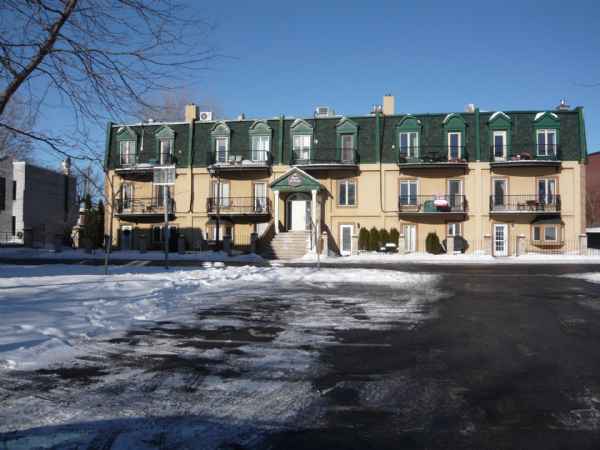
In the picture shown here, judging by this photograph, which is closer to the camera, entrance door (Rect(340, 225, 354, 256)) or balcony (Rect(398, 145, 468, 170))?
balcony (Rect(398, 145, 468, 170))

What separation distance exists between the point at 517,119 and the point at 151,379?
32420 millimetres

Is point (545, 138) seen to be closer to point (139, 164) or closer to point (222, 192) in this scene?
point (222, 192)

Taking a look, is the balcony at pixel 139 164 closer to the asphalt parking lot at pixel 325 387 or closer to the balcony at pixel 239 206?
the balcony at pixel 239 206

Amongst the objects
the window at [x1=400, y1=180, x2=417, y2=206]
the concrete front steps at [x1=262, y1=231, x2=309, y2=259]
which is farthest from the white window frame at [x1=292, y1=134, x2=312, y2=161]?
the window at [x1=400, y1=180, x2=417, y2=206]

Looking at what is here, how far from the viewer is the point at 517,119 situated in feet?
104

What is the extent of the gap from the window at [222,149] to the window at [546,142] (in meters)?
21.1

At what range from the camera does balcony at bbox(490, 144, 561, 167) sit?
30422mm

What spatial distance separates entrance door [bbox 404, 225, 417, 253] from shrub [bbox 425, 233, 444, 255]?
1.03 m

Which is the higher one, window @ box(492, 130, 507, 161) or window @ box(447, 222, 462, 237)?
window @ box(492, 130, 507, 161)

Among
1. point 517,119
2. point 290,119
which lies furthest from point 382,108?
point 517,119

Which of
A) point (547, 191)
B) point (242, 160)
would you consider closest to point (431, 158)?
point (547, 191)

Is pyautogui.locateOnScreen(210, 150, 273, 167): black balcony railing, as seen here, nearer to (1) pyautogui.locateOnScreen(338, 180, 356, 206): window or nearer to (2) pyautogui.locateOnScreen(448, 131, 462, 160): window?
(1) pyautogui.locateOnScreen(338, 180, 356, 206): window

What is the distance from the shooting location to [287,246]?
28500 mm

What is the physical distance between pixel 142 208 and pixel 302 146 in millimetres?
12547
